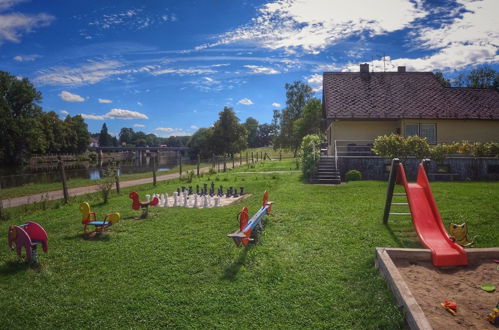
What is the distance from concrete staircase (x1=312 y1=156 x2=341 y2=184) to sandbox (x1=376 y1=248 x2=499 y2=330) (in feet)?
36.0

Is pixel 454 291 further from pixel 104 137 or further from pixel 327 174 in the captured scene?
pixel 104 137

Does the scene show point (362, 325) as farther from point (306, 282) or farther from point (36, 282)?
point (36, 282)

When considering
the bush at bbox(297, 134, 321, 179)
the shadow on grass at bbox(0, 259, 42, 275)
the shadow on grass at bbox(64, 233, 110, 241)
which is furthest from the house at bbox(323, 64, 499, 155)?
the shadow on grass at bbox(0, 259, 42, 275)

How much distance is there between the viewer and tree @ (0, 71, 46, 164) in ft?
184

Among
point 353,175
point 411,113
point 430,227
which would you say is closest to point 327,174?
point 353,175

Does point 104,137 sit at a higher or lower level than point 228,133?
higher

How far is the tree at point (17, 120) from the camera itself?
55938 mm

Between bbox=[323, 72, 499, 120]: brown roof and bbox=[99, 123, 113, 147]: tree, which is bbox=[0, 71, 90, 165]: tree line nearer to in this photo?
bbox=[323, 72, 499, 120]: brown roof

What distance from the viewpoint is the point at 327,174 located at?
1761 cm

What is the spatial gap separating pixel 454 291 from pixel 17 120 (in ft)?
230

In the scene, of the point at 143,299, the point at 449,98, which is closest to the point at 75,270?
the point at 143,299

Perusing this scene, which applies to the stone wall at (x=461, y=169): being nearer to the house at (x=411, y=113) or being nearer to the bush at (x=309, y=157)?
the house at (x=411, y=113)

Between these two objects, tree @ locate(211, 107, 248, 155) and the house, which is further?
tree @ locate(211, 107, 248, 155)

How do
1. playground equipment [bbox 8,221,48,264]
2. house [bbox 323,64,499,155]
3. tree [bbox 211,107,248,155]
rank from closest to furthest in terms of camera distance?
playground equipment [bbox 8,221,48,264] < house [bbox 323,64,499,155] < tree [bbox 211,107,248,155]
